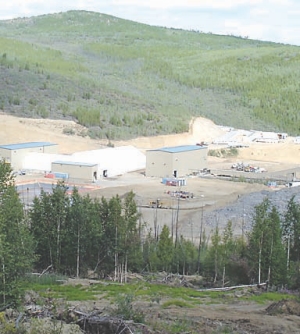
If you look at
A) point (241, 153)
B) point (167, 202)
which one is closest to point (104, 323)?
point (167, 202)

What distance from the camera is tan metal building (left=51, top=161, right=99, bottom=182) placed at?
185 ft

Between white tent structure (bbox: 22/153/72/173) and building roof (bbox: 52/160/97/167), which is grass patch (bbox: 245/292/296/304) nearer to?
building roof (bbox: 52/160/97/167)

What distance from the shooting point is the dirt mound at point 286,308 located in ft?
62.4

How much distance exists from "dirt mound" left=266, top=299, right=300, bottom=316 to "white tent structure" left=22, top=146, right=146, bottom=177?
131 feet

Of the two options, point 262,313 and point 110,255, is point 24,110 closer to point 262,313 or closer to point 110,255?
point 110,255

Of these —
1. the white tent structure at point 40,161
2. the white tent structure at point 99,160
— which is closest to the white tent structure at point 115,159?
the white tent structure at point 99,160

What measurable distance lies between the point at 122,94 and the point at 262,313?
7943 centimetres

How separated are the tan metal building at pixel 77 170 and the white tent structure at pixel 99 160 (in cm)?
182

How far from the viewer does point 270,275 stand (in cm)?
2623

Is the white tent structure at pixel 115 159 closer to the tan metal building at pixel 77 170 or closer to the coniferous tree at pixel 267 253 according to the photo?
the tan metal building at pixel 77 170

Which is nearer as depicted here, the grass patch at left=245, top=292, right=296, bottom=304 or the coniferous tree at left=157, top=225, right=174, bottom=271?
the grass patch at left=245, top=292, right=296, bottom=304

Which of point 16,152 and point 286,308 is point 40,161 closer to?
point 16,152

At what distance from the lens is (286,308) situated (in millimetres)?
19219

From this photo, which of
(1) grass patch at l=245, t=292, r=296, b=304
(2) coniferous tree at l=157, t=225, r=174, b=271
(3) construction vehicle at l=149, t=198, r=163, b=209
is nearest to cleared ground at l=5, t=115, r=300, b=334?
(3) construction vehicle at l=149, t=198, r=163, b=209
